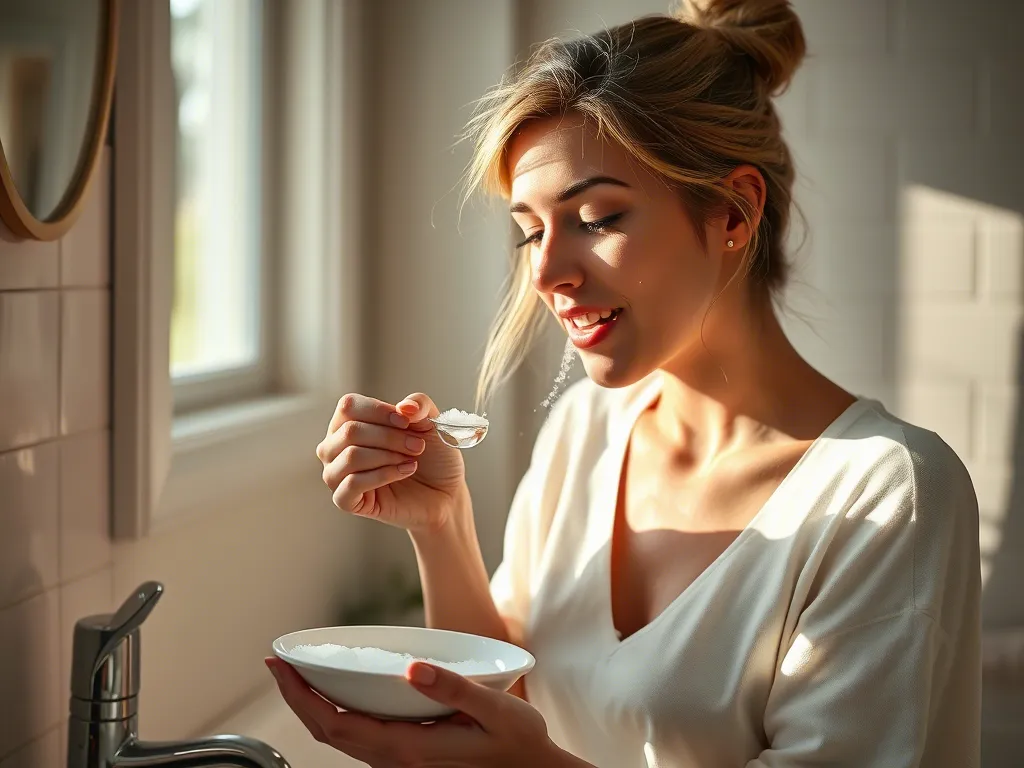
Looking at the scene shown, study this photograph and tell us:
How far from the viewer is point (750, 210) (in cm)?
120

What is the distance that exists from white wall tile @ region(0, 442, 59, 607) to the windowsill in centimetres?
18

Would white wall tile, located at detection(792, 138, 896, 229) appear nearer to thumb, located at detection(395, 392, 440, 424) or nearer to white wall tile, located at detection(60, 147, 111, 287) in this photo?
thumb, located at detection(395, 392, 440, 424)

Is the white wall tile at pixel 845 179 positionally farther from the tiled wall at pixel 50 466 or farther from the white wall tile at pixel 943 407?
the tiled wall at pixel 50 466

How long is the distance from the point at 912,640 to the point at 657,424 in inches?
18.5

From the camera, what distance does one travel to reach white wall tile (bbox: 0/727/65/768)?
1.08m

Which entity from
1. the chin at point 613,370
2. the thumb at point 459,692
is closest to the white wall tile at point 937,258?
the chin at point 613,370

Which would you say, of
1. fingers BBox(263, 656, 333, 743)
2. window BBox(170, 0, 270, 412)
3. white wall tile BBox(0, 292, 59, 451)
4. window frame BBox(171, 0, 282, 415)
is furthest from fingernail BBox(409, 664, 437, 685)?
window frame BBox(171, 0, 282, 415)

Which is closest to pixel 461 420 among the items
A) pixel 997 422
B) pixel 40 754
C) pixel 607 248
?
pixel 607 248

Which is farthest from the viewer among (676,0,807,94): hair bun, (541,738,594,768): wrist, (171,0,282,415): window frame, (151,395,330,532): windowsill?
(171,0,282,415): window frame

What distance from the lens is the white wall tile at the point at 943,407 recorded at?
1.93m

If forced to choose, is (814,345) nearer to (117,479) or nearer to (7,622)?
(117,479)

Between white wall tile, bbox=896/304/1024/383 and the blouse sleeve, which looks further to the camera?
white wall tile, bbox=896/304/1024/383

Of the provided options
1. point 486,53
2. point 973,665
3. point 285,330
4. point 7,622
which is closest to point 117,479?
point 7,622

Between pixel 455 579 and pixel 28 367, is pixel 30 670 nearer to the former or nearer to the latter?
pixel 28 367
